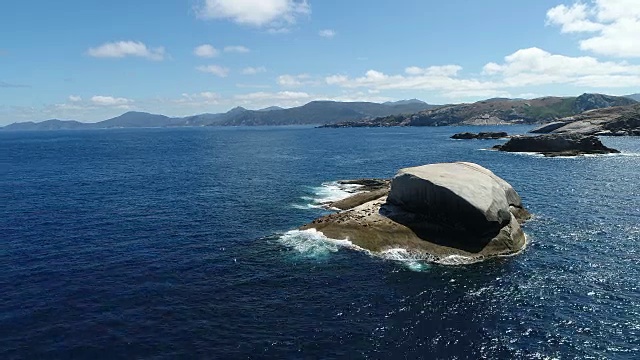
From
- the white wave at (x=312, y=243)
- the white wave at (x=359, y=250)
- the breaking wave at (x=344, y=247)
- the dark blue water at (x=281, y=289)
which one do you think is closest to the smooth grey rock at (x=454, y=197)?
the white wave at (x=359, y=250)

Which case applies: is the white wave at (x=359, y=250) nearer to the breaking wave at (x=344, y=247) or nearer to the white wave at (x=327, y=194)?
the breaking wave at (x=344, y=247)

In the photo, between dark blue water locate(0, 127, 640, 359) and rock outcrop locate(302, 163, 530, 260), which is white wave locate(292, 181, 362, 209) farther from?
rock outcrop locate(302, 163, 530, 260)

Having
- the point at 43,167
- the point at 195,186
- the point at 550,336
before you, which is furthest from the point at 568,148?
the point at 43,167

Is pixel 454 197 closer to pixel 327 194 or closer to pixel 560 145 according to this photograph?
pixel 327 194

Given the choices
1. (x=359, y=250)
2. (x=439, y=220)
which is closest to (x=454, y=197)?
(x=439, y=220)

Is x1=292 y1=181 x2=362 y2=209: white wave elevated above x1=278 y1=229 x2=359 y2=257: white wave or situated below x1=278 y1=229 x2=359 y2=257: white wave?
above

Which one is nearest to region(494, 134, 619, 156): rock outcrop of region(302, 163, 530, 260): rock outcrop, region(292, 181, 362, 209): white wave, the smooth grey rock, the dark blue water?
the dark blue water
